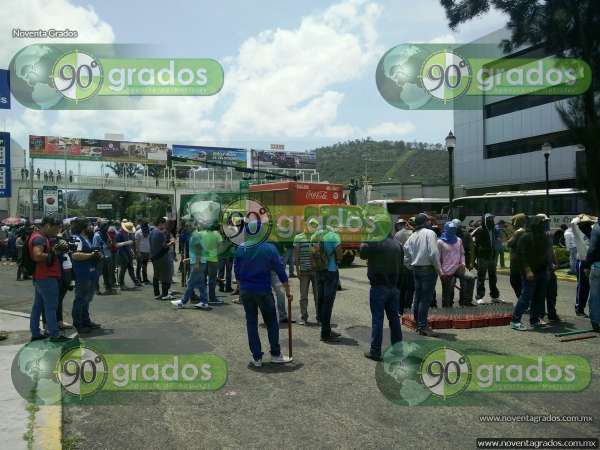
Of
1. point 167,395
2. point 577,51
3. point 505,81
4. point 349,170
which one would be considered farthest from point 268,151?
point 167,395

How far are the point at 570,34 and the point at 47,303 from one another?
1890 cm

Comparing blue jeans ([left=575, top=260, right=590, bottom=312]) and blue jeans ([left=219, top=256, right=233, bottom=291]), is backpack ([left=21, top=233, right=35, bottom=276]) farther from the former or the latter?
blue jeans ([left=575, top=260, right=590, bottom=312])

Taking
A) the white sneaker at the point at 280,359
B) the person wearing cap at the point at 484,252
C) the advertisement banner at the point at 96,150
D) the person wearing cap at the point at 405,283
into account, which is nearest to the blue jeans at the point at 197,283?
the person wearing cap at the point at 405,283

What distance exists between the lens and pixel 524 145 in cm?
3997

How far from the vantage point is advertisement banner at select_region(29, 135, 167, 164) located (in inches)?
2231

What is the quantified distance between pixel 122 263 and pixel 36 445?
32.8ft

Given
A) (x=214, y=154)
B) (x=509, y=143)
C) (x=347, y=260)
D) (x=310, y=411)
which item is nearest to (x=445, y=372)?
(x=310, y=411)

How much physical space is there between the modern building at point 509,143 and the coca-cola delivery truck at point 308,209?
2154 cm

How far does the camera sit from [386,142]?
515 feet

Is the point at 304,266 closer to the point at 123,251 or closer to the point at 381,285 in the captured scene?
the point at 381,285

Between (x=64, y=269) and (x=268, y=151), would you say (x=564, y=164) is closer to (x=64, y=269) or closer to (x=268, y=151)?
(x=64, y=269)

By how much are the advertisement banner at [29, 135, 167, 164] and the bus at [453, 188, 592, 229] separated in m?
43.9

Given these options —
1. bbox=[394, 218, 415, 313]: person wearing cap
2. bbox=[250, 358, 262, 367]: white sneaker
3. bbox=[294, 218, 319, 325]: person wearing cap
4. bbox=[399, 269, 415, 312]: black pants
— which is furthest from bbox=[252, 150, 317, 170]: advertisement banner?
bbox=[250, 358, 262, 367]: white sneaker

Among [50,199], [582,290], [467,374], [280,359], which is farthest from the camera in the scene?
[50,199]
